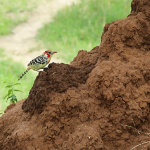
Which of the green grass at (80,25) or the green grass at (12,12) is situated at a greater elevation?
the green grass at (12,12)

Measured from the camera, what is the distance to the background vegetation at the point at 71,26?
36.3ft

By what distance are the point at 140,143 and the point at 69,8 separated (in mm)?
11391

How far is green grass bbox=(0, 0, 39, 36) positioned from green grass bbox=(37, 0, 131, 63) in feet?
4.83

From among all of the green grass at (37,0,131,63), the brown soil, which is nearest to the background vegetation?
the green grass at (37,0,131,63)

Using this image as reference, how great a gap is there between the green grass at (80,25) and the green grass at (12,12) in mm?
1472

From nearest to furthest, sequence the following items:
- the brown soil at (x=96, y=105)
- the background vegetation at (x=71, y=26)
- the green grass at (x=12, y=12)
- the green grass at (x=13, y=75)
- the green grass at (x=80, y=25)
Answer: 1. the brown soil at (x=96, y=105)
2. the green grass at (x=13, y=75)
3. the background vegetation at (x=71, y=26)
4. the green grass at (x=80, y=25)
5. the green grass at (x=12, y=12)

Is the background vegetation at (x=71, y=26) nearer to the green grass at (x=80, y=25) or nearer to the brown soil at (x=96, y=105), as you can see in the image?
the green grass at (x=80, y=25)

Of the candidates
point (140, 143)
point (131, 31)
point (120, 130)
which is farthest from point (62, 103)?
point (131, 31)

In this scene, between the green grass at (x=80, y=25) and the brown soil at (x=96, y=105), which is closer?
the brown soil at (x=96, y=105)

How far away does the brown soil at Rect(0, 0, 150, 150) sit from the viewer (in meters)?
3.55

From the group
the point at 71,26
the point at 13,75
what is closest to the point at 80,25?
the point at 71,26

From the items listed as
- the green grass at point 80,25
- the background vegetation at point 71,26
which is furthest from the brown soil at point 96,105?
the green grass at point 80,25

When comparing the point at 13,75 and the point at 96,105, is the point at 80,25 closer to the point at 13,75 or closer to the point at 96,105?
the point at 13,75

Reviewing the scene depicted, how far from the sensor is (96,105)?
12.2ft
